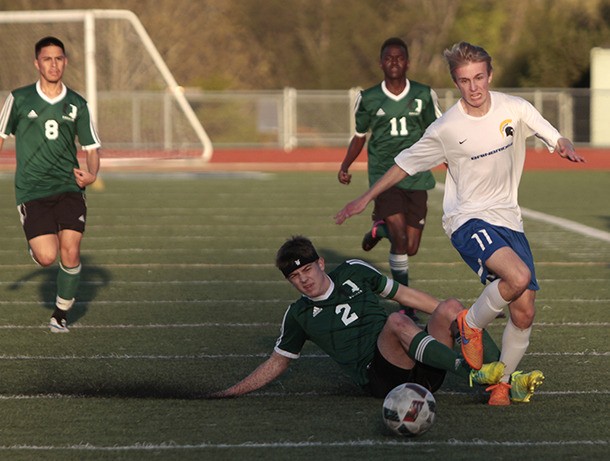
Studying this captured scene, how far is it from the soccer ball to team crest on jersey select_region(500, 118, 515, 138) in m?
1.54

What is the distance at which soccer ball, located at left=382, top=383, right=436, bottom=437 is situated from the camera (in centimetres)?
559

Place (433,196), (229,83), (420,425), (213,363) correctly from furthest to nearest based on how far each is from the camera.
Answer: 1. (229,83)
2. (433,196)
3. (213,363)
4. (420,425)

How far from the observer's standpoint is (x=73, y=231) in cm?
855

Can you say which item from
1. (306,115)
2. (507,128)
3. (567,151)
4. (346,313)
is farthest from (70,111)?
(306,115)

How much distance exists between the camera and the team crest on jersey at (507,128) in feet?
21.1

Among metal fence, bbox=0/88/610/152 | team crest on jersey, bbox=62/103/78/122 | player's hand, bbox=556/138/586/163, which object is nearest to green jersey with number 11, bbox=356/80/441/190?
team crest on jersey, bbox=62/103/78/122

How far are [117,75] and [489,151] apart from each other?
19.1 metres

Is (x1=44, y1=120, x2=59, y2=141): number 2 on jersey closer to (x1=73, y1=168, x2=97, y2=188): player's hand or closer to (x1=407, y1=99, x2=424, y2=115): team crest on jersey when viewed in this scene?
(x1=73, y1=168, x2=97, y2=188): player's hand

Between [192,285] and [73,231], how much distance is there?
8.12ft

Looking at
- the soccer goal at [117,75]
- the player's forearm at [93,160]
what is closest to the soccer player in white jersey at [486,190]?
the player's forearm at [93,160]

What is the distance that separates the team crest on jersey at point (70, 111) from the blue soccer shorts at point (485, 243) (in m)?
3.39

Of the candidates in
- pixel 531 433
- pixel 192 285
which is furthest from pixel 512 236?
pixel 192 285

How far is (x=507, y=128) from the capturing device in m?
6.44

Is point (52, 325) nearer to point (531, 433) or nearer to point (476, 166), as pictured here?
point (476, 166)
